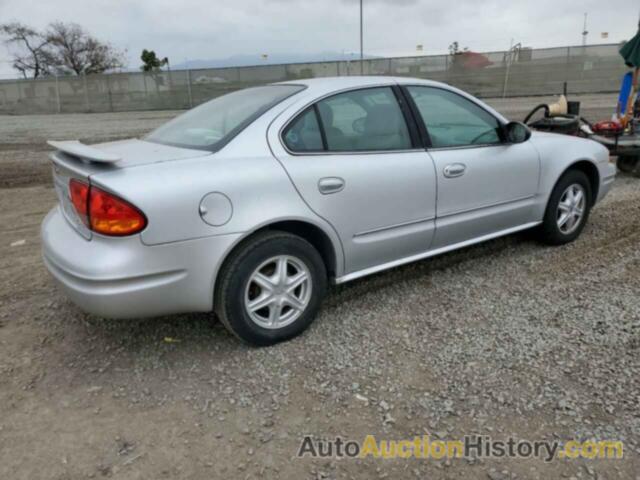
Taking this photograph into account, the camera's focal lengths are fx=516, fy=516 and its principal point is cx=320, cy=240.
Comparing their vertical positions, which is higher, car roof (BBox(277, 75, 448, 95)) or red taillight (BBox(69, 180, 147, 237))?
car roof (BBox(277, 75, 448, 95))

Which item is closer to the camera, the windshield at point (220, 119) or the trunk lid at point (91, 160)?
the trunk lid at point (91, 160)

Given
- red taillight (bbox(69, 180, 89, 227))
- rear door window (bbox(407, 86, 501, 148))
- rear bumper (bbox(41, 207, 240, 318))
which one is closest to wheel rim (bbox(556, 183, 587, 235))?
rear door window (bbox(407, 86, 501, 148))

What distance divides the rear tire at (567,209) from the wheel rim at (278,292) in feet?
8.21

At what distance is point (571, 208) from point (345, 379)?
2971 mm

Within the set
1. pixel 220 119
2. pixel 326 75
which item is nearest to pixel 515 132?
pixel 220 119

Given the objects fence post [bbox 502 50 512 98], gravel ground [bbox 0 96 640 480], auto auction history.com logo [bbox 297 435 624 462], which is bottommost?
auto auction history.com logo [bbox 297 435 624 462]

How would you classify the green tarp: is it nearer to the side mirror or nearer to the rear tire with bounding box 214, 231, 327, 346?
the side mirror

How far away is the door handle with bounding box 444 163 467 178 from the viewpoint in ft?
12.1

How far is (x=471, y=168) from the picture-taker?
3.83m

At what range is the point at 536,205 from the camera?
437cm

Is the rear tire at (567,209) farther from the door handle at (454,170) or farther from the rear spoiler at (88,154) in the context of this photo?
the rear spoiler at (88,154)

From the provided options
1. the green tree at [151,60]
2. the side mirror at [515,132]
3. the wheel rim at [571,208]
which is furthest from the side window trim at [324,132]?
the green tree at [151,60]

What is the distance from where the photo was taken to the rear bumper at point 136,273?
2613mm

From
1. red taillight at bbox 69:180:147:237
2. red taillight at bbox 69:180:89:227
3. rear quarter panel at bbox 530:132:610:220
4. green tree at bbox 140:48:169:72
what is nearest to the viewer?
red taillight at bbox 69:180:147:237
